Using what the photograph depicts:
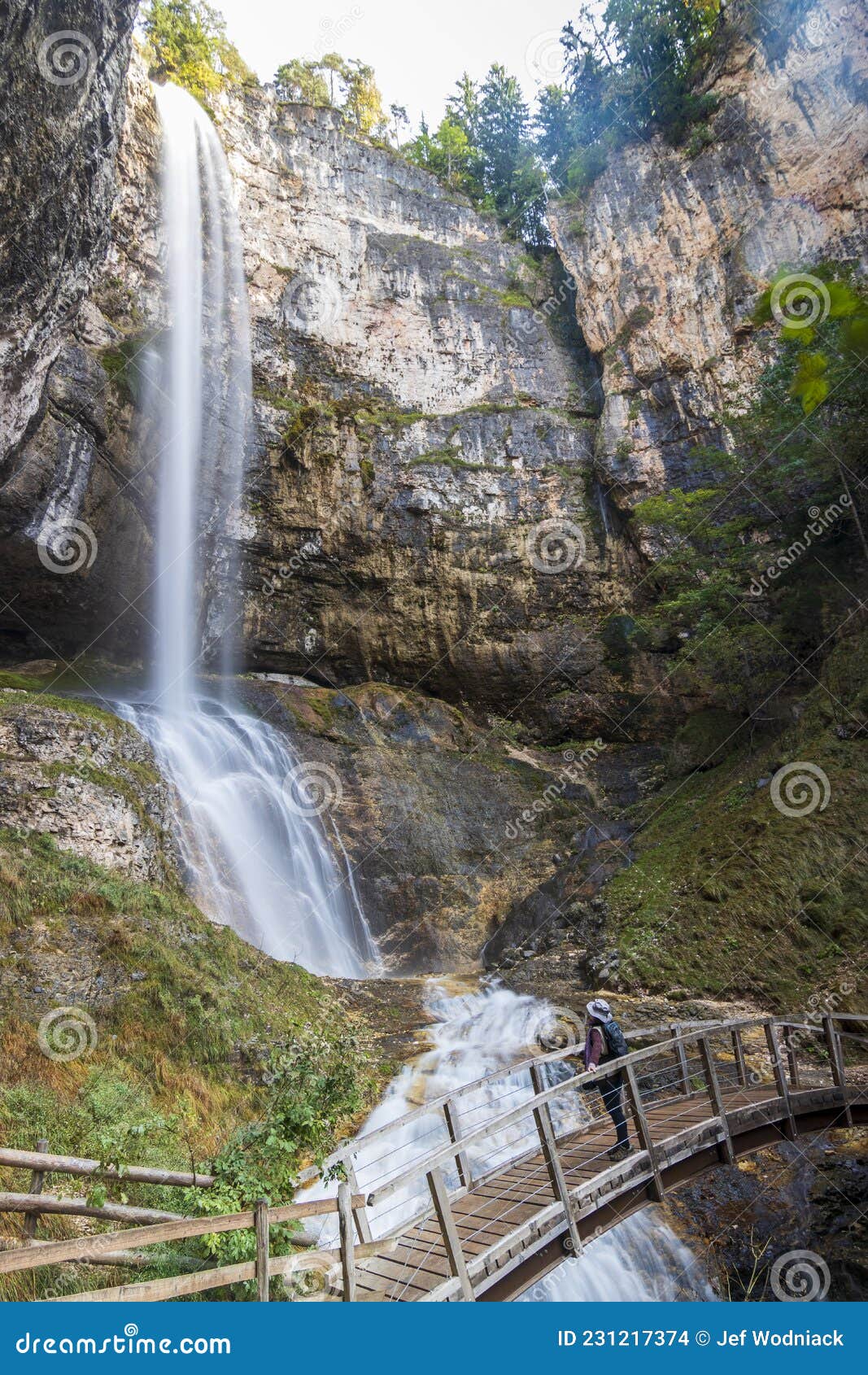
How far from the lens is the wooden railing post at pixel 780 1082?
7742 mm

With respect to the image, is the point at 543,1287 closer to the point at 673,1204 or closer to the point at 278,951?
the point at 673,1204

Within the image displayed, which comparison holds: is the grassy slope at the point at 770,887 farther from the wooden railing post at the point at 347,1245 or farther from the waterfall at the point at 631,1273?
the wooden railing post at the point at 347,1245

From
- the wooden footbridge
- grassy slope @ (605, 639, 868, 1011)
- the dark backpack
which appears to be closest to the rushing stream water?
the wooden footbridge

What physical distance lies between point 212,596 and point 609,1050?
18025mm

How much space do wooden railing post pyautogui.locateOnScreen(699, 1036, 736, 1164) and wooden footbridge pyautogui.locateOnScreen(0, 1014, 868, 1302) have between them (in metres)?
0.02

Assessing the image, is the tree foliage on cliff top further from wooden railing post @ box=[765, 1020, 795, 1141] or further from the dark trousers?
the dark trousers

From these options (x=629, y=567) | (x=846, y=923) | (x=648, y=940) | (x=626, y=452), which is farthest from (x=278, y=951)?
(x=626, y=452)

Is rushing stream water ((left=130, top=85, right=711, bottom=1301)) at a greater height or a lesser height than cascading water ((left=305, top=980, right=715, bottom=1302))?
greater

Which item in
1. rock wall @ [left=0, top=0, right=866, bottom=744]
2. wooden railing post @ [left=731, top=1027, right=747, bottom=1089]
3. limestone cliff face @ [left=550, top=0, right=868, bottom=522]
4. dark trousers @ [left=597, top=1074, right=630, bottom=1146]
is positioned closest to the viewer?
dark trousers @ [left=597, top=1074, right=630, bottom=1146]

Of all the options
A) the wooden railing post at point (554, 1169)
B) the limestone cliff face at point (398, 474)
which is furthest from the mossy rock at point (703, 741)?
the wooden railing post at point (554, 1169)

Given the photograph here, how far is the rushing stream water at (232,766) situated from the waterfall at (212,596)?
0.14ft

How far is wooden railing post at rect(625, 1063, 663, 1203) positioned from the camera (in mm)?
6523

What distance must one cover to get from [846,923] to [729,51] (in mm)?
27221
